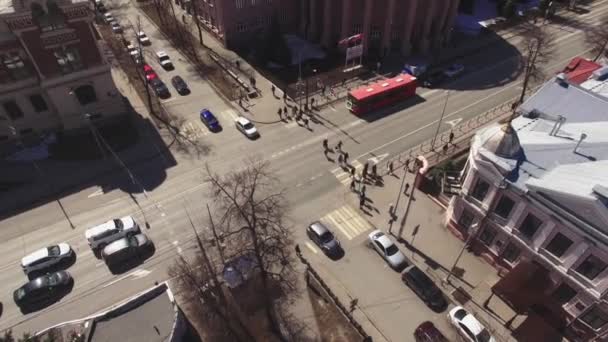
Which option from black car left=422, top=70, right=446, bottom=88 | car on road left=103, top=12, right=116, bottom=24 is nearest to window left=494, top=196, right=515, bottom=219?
black car left=422, top=70, right=446, bottom=88

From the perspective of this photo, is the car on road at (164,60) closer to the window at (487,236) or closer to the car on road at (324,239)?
the car on road at (324,239)

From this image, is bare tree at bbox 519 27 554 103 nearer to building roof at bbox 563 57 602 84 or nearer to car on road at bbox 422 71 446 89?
building roof at bbox 563 57 602 84

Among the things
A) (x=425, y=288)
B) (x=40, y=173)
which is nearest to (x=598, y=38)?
(x=425, y=288)

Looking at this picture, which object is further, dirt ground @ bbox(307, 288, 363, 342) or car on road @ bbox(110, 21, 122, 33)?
car on road @ bbox(110, 21, 122, 33)

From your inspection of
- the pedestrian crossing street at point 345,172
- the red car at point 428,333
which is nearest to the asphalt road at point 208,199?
the pedestrian crossing street at point 345,172

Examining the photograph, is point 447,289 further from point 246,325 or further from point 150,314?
point 150,314

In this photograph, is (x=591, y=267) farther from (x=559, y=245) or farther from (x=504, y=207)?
(x=504, y=207)
